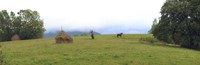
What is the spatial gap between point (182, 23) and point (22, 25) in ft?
173

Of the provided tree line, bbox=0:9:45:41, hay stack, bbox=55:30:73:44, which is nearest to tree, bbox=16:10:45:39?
tree line, bbox=0:9:45:41

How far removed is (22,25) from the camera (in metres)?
103

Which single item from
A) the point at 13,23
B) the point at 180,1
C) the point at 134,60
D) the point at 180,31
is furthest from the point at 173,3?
the point at 13,23

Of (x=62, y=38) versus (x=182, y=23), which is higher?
(x=182, y=23)

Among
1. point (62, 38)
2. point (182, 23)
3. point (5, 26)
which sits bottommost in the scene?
point (62, 38)

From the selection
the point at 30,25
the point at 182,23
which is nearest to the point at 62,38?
the point at 182,23

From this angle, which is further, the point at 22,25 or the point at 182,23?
the point at 22,25

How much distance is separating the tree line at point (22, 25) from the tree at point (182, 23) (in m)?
45.9

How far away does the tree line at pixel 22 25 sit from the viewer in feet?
335

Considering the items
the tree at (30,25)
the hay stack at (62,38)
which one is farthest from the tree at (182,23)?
the tree at (30,25)

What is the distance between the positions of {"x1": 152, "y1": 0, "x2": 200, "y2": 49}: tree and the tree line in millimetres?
45896

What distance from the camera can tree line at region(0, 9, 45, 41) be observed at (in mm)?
102250

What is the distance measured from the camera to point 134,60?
131ft

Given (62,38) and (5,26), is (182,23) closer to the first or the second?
(62,38)
